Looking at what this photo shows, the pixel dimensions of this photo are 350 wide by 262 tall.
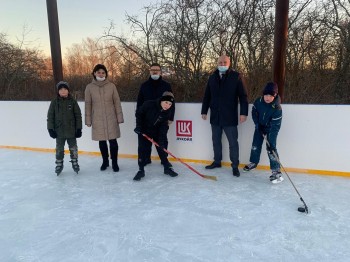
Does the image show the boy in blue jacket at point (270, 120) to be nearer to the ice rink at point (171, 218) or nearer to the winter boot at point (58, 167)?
the ice rink at point (171, 218)

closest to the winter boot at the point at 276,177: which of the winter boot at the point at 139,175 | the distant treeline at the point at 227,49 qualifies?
the winter boot at the point at 139,175

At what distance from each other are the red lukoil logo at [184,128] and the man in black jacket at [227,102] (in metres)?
0.45

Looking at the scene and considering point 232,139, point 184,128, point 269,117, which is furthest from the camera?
point 184,128

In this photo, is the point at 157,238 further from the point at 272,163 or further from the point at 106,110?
the point at 106,110

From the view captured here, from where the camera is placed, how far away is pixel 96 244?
6.67ft

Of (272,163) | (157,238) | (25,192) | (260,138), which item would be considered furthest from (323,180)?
(25,192)

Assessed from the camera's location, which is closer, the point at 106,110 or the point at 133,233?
the point at 133,233

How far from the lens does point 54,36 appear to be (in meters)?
4.56

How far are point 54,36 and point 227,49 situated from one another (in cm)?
365

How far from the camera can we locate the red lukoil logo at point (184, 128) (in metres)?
3.80

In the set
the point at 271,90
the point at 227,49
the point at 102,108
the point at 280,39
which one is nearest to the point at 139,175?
the point at 102,108

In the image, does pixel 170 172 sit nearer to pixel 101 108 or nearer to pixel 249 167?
pixel 249 167

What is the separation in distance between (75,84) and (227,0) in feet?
13.5

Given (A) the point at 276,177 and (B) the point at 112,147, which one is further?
(B) the point at 112,147
